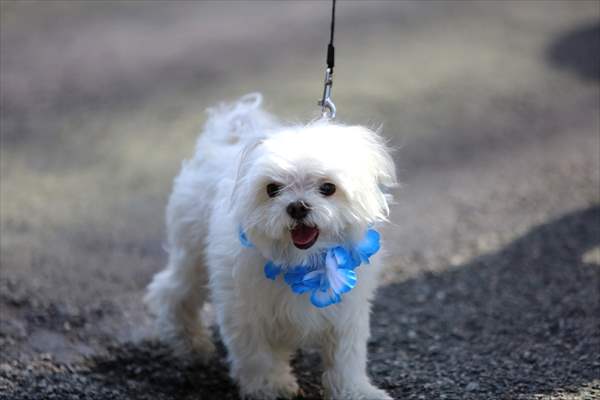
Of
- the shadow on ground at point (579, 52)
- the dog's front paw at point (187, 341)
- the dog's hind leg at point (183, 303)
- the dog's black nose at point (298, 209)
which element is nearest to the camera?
the dog's black nose at point (298, 209)

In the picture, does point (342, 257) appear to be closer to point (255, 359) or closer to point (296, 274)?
point (296, 274)

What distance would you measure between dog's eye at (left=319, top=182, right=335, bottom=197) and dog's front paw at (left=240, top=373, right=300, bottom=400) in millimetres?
1180

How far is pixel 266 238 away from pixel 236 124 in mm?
1334

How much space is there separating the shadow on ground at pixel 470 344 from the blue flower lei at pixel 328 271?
1.00 m

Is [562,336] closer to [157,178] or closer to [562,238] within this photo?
[562,238]

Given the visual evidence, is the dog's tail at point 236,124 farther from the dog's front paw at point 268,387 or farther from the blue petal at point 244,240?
the dog's front paw at point 268,387

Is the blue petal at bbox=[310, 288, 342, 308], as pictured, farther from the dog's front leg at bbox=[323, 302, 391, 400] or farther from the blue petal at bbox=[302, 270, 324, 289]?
the dog's front leg at bbox=[323, 302, 391, 400]

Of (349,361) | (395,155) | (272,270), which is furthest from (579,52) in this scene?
(272,270)

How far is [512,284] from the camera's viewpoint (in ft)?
20.2

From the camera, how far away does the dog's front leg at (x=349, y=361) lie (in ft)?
14.0

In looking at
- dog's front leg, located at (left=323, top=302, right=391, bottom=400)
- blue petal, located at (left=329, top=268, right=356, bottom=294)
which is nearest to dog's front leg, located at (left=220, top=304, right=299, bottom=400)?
dog's front leg, located at (left=323, top=302, right=391, bottom=400)

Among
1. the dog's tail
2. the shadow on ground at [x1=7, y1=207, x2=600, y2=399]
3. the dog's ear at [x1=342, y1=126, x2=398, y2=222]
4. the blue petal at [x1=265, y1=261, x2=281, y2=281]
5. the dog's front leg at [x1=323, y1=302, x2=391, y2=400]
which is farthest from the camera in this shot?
the dog's tail

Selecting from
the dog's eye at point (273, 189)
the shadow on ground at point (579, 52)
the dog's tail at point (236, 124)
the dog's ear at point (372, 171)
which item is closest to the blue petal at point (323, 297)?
the dog's ear at point (372, 171)

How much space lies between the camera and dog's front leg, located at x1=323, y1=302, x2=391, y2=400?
427 cm
